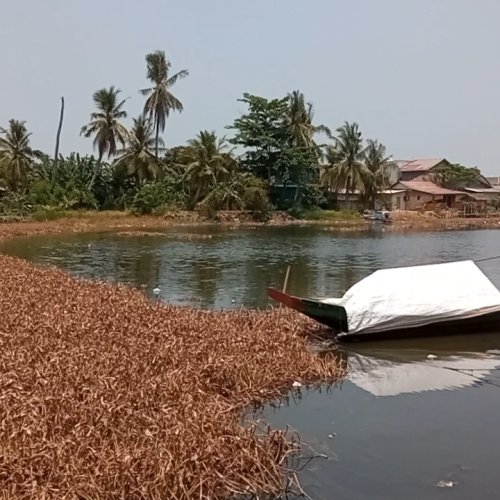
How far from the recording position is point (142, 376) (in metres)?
8.27

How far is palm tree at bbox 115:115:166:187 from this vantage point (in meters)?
57.9

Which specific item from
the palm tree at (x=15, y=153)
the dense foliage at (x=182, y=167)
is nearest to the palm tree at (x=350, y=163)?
the dense foliage at (x=182, y=167)

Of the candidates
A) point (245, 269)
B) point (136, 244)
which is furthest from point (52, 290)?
point (136, 244)

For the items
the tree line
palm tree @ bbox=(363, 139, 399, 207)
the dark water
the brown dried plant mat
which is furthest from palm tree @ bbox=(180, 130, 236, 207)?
the brown dried plant mat

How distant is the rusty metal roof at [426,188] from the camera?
77125 millimetres

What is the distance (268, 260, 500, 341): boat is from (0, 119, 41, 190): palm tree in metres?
49.2

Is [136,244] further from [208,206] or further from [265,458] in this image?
[265,458]

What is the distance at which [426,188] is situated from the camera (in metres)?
78.5

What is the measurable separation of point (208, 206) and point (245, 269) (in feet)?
105

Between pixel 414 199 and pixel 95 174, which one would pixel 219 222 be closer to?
pixel 95 174

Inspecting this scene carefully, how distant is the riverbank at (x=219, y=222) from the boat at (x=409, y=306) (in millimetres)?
29460

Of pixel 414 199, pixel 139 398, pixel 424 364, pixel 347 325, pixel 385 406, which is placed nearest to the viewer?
pixel 139 398

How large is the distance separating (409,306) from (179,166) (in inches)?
2085

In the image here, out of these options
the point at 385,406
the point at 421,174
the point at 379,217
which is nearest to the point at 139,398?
the point at 385,406
